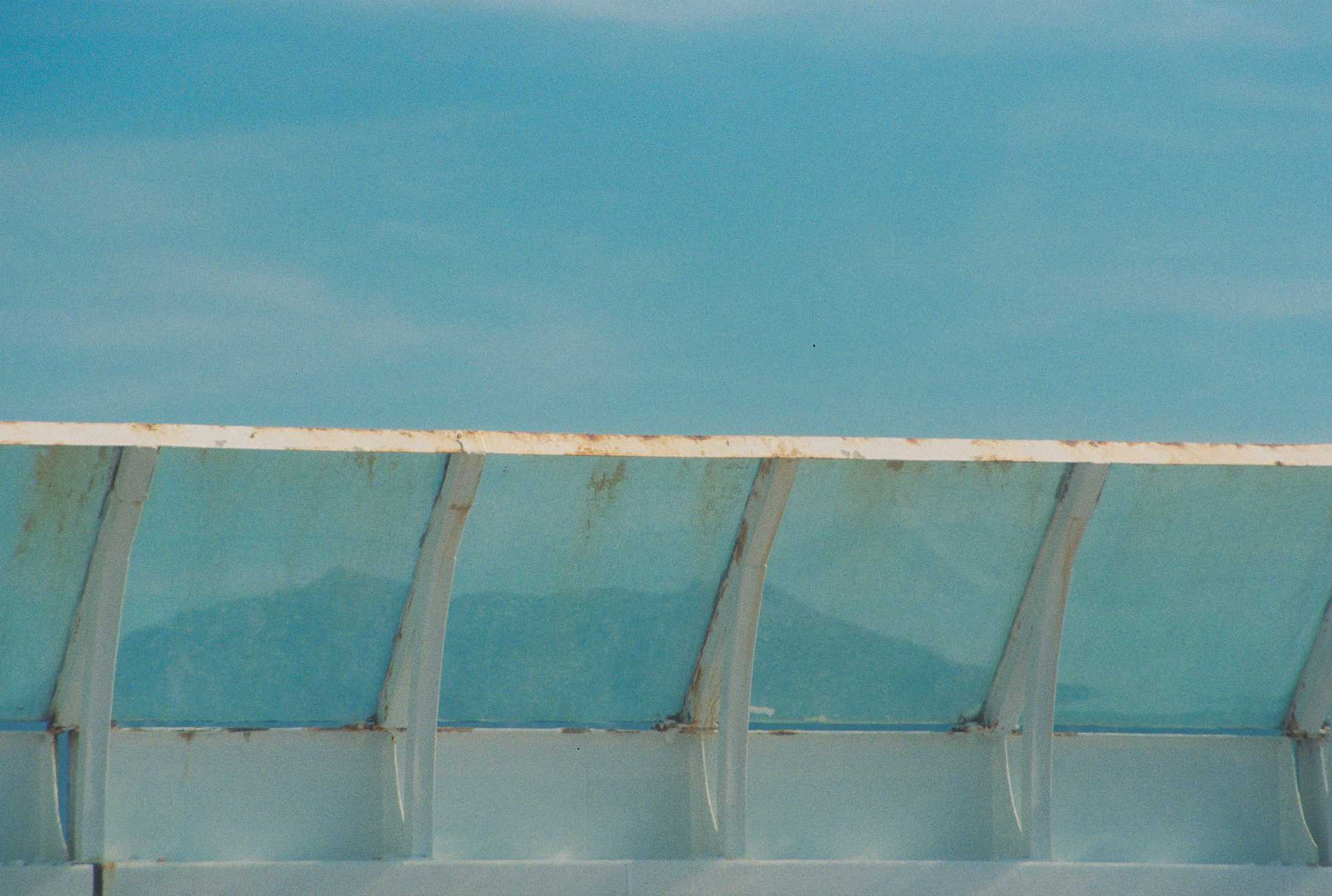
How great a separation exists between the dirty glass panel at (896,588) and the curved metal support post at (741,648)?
21cm

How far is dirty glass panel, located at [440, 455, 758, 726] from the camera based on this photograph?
18.9ft

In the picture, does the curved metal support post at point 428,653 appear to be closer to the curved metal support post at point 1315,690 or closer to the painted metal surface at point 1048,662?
the painted metal surface at point 1048,662

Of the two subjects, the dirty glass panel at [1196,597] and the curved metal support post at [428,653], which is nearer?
the curved metal support post at [428,653]

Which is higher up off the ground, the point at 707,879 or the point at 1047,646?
the point at 1047,646

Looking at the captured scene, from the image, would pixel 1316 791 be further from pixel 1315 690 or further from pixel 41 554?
pixel 41 554

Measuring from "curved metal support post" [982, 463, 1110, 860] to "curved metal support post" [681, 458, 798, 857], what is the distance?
1090 millimetres

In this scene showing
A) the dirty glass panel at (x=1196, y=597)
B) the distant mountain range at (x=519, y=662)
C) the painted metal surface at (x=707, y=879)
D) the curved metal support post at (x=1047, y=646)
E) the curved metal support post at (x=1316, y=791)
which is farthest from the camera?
the curved metal support post at (x=1316, y=791)

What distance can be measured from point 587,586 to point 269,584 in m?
1.16

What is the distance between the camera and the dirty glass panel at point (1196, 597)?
20.4 ft

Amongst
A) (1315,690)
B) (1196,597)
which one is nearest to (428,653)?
(1196,597)

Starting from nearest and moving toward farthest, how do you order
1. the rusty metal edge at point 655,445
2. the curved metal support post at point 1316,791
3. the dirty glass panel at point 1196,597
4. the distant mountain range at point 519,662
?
the rusty metal edge at point 655,445 < the distant mountain range at point 519,662 < the dirty glass panel at point 1196,597 < the curved metal support post at point 1316,791

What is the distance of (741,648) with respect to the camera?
579 cm

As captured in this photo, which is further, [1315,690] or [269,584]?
[1315,690]

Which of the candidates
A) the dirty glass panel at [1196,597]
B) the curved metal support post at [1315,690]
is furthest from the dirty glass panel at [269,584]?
the curved metal support post at [1315,690]
